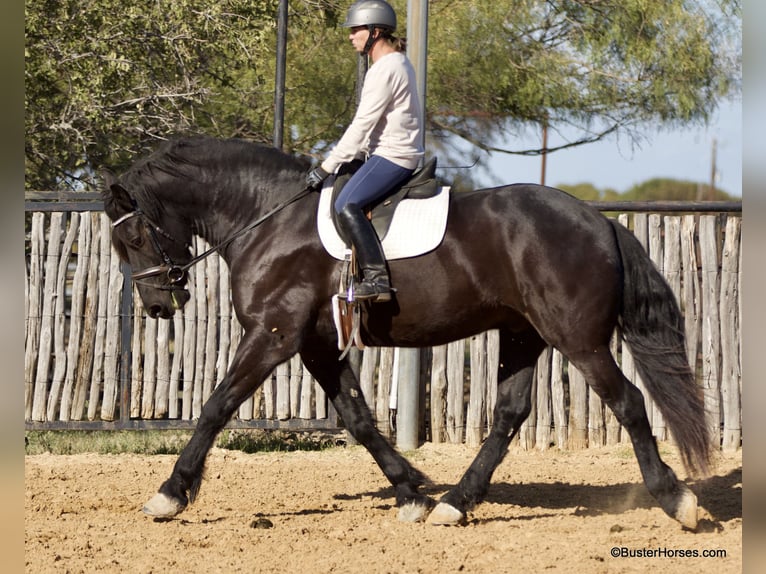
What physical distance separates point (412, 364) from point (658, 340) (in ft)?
9.53

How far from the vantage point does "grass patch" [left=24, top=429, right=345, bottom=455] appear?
27.0 feet

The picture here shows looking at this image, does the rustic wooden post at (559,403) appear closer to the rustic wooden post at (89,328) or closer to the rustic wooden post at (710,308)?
A: the rustic wooden post at (710,308)

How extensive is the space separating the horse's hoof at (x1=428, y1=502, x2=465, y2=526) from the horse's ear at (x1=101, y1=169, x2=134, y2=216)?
2.72 metres

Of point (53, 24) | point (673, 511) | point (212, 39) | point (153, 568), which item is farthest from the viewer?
point (212, 39)

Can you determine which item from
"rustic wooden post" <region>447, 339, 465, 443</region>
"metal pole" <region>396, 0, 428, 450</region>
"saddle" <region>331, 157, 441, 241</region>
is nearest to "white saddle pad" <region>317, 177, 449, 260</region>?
"saddle" <region>331, 157, 441, 241</region>

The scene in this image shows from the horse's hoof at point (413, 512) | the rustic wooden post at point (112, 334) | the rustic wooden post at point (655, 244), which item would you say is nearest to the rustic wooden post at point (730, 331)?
the rustic wooden post at point (655, 244)

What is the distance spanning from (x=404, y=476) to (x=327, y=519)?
574mm

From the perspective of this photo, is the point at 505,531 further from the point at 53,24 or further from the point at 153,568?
the point at 53,24

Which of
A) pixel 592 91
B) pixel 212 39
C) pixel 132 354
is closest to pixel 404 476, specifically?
pixel 132 354

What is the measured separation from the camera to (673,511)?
208 inches

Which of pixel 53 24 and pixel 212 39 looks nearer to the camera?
pixel 53 24

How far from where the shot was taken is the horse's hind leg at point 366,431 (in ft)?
19.1

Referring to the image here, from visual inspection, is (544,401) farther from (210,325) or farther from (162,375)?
(162,375)

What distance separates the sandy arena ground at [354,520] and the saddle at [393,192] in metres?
1.87
